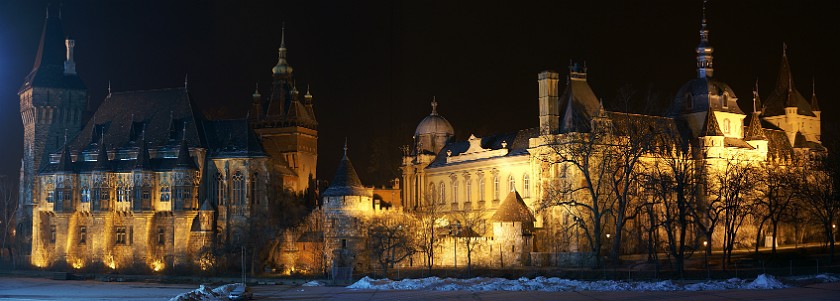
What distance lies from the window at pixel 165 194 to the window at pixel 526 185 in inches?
1072

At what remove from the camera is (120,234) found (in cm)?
10712

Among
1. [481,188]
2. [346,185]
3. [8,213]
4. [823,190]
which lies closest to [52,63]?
[8,213]

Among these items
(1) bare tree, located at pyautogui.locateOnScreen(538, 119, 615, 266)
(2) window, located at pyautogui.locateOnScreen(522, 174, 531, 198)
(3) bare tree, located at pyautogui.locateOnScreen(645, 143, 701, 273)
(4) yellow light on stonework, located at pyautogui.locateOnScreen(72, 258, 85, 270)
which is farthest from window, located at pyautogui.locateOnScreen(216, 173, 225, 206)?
(3) bare tree, located at pyautogui.locateOnScreen(645, 143, 701, 273)

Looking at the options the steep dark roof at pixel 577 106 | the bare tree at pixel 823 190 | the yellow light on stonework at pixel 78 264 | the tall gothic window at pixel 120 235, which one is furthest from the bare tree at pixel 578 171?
the yellow light on stonework at pixel 78 264

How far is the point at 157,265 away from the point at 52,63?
23.7 m

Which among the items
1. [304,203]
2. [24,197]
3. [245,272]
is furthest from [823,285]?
[24,197]

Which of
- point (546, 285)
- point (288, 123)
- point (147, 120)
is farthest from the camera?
point (288, 123)

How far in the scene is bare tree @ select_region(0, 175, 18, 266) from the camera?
403 ft

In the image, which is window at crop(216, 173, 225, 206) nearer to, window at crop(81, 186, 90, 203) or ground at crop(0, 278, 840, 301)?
window at crop(81, 186, 90, 203)

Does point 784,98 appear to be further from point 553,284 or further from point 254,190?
point 553,284

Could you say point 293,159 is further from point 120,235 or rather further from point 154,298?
point 154,298

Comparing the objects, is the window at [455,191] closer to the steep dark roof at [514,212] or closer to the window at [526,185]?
the window at [526,185]

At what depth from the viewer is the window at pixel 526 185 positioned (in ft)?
340

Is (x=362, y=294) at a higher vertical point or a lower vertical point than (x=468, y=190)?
lower
